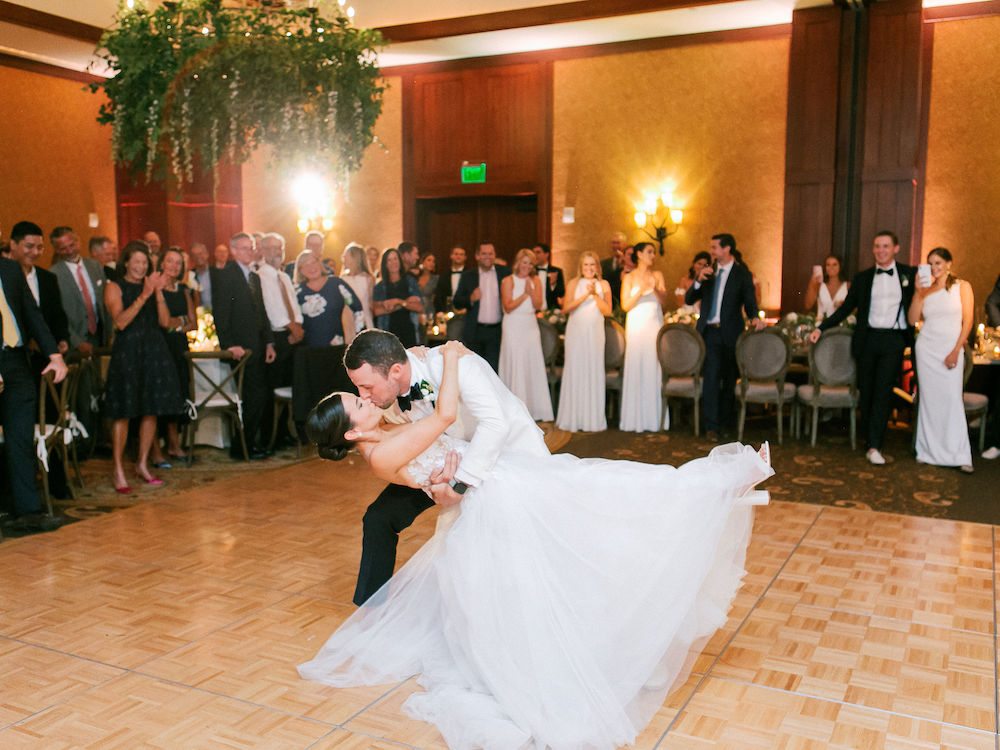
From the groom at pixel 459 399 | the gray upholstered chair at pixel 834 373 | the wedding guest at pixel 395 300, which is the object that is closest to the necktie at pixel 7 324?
the groom at pixel 459 399

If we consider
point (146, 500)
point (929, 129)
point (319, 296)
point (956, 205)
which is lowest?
point (146, 500)

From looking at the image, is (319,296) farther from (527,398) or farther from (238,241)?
(527,398)

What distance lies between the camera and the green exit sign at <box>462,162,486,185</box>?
12375 millimetres

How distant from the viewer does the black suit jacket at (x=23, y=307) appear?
15.9ft

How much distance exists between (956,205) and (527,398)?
553 centimetres

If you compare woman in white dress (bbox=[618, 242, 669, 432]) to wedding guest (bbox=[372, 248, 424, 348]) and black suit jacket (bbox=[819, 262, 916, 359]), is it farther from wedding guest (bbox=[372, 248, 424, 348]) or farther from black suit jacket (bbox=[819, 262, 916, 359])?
wedding guest (bbox=[372, 248, 424, 348])

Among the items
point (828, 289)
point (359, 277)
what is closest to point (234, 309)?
Answer: point (359, 277)

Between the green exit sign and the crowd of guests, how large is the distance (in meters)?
3.58

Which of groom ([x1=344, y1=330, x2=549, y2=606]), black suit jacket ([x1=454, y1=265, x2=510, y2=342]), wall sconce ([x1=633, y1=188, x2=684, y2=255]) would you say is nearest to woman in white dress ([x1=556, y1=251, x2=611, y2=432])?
black suit jacket ([x1=454, y1=265, x2=510, y2=342])

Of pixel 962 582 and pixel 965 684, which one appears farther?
pixel 962 582

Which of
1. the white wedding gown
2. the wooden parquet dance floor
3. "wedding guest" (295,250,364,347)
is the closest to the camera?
the white wedding gown

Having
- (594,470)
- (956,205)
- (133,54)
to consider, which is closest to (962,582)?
(594,470)

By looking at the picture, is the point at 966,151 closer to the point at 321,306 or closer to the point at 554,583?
the point at 321,306

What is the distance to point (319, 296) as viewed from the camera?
6996 millimetres
